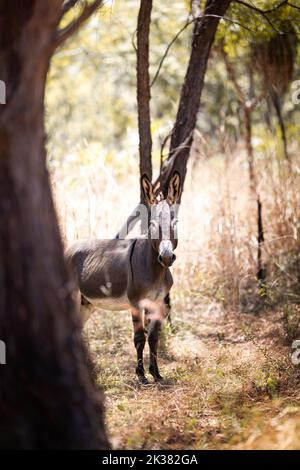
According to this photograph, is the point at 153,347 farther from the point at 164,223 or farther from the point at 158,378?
the point at 164,223

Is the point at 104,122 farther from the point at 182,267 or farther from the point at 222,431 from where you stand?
the point at 222,431

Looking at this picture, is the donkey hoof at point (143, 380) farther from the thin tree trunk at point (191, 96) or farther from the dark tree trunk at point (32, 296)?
the dark tree trunk at point (32, 296)

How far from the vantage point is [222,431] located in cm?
440

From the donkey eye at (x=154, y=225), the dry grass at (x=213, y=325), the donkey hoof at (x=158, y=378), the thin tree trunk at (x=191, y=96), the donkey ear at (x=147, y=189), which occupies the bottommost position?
the donkey hoof at (x=158, y=378)

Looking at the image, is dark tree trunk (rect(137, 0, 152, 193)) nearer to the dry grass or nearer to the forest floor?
the dry grass

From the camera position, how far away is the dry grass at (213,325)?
14.7 ft

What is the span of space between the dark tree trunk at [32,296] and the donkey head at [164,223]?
2.17 m

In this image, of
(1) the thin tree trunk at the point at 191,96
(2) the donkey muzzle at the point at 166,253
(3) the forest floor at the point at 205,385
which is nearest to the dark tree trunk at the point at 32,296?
(3) the forest floor at the point at 205,385

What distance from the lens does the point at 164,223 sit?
5477mm

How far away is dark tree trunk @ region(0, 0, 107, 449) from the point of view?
3053 millimetres

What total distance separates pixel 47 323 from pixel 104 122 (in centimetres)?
1977

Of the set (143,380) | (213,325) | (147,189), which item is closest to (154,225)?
(147,189)

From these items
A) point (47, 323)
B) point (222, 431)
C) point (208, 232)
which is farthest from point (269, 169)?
point (47, 323)
